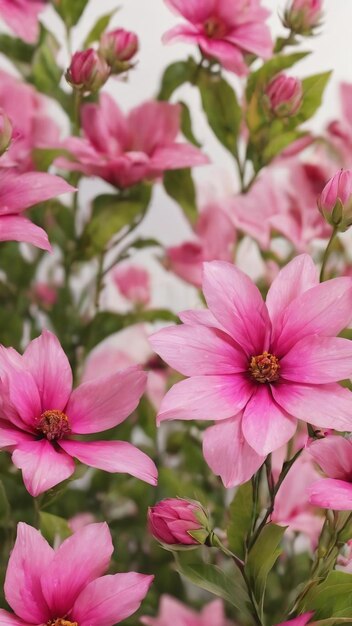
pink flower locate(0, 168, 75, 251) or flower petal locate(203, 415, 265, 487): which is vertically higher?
pink flower locate(0, 168, 75, 251)

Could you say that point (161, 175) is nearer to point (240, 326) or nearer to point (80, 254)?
point (80, 254)

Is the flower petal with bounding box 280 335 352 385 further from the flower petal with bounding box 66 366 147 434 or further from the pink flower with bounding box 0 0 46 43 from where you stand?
the pink flower with bounding box 0 0 46 43

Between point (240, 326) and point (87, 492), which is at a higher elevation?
point (240, 326)

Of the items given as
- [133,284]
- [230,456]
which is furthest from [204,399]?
[133,284]

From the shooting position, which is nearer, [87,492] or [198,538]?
[198,538]

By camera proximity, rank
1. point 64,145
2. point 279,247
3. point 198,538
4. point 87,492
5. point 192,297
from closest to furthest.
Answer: point 198,538
point 64,145
point 87,492
point 279,247
point 192,297

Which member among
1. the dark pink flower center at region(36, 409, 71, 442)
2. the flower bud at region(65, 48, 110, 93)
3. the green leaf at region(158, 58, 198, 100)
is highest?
the flower bud at region(65, 48, 110, 93)

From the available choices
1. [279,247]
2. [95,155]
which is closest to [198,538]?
[95,155]

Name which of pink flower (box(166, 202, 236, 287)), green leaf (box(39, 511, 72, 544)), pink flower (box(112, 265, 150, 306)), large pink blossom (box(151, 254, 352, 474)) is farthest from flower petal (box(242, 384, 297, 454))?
pink flower (box(112, 265, 150, 306))

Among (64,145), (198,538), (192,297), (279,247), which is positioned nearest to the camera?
(198,538)
